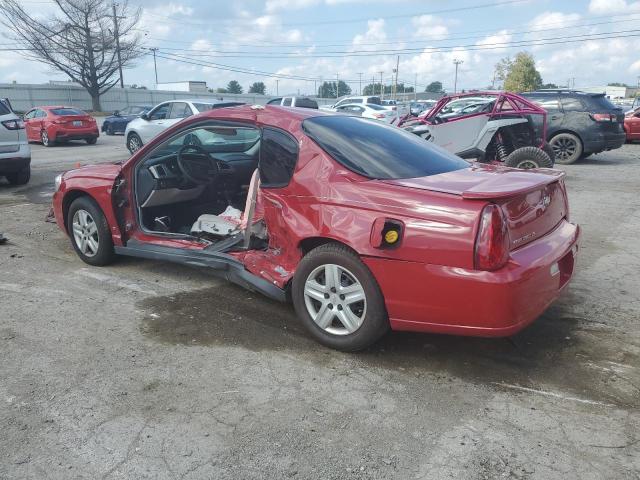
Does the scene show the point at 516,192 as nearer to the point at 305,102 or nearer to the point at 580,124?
the point at 580,124

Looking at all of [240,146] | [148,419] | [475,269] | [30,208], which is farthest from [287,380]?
[30,208]

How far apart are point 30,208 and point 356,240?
6.89 metres

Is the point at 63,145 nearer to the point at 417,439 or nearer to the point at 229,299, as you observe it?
the point at 229,299

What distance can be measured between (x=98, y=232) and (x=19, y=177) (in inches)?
261

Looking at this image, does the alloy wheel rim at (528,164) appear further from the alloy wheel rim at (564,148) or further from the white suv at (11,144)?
the white suv at (11,144)

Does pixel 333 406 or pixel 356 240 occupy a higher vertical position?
pixel 356 240

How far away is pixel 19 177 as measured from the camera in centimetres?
1051

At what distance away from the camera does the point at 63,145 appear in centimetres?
2081

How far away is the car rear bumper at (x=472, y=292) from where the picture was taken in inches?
116

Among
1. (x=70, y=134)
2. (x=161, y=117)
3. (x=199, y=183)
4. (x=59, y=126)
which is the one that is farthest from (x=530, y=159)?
(x=59, y=126)

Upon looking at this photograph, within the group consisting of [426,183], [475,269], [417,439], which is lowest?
[417,439]

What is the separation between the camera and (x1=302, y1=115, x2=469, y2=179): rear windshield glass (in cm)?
361

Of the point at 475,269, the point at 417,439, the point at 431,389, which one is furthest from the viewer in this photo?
the point at 431,389

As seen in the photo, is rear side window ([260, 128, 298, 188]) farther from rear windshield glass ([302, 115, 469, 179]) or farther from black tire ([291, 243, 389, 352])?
black tire ([291, 243, 389, 352])
